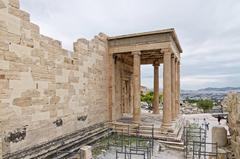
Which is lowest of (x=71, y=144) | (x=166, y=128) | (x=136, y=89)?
(x=71, y=144)

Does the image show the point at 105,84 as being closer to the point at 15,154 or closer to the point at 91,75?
the point at 91,75

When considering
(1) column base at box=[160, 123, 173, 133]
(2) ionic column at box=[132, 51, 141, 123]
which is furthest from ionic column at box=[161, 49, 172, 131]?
(2) ionic column at box=[132, 51, 141, 123]

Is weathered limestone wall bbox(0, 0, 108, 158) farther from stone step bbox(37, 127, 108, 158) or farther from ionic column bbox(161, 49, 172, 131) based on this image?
ionic column bbox(161, 49, 172, 131)

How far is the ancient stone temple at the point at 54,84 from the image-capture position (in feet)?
25.1

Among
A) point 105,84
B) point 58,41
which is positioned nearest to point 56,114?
point 58,41

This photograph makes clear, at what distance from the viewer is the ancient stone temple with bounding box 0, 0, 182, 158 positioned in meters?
7.64

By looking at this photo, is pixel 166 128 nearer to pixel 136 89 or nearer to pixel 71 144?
pixel 136 89

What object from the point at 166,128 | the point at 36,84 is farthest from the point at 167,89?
the point at 36,84

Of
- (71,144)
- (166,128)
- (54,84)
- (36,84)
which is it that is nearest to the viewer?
(36,84)

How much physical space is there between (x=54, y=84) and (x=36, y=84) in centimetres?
119

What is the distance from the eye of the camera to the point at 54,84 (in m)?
10.0

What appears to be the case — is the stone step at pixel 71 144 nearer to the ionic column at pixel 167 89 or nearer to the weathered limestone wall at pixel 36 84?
the weathered limestone wall at pixel 36 84

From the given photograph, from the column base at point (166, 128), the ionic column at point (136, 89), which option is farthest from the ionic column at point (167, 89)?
the ionic column at point (136, 89)

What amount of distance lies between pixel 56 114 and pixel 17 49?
3.61 metres
